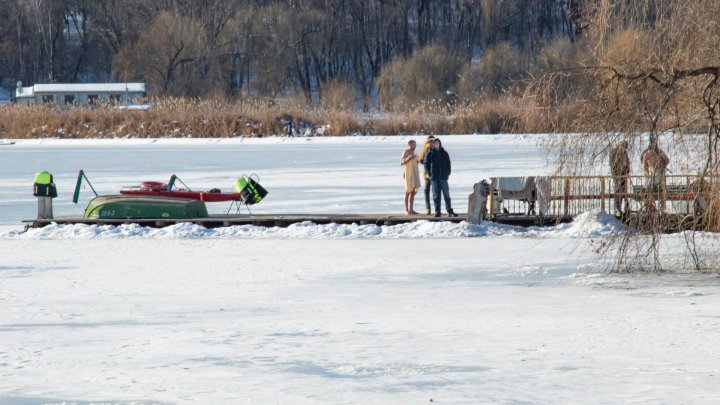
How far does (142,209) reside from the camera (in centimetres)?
1881

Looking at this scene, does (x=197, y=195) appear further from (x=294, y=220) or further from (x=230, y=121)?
(x=230, y=121)

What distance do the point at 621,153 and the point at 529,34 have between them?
6323cm

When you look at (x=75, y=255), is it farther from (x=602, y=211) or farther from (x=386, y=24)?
(x=386, y=24)

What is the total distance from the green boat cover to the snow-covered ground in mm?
732

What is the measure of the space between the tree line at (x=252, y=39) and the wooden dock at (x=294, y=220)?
149 feet

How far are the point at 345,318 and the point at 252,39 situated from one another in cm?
6151

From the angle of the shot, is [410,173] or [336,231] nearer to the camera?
[336,231]

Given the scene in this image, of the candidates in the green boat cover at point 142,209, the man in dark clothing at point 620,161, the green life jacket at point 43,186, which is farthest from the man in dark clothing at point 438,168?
the green life jacket at point 43,186

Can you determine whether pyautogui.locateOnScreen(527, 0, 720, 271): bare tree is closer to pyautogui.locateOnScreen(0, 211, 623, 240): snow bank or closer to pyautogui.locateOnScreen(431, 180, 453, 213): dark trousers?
pyautogui.locateOnScreen(0, 211, 623, 240): snow bank

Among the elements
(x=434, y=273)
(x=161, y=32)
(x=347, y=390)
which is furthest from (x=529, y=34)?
(x=347, y=390)

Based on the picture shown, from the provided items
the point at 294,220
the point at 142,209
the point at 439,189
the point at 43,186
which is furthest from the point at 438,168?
the point at 43,186

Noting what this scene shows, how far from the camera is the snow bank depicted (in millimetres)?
16891

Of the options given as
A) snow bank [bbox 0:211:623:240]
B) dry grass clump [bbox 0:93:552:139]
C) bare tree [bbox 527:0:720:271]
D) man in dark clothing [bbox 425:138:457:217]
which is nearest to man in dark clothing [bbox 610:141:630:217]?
bare tree [bbox 527:0:720:271]

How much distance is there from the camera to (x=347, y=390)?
7613mm
